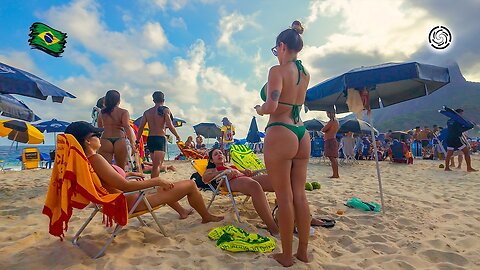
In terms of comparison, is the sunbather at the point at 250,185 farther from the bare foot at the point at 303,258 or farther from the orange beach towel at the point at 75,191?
the orange beach towel at the point at 75,191

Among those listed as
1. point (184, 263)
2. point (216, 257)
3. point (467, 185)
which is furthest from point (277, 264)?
point (467, 185)

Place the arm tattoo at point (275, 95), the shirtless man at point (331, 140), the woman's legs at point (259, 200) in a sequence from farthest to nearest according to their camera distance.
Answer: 1. the shirtless man at point (331, 140)
2. the woman's legs at point (259, 200)
3. the arm tattoo at point (275, 95)

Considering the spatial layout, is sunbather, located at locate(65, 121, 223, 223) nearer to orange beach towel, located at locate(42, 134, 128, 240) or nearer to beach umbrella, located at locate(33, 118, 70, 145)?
orange beach towel, located at locate(42, 134, 128, 240)

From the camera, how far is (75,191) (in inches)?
86.5

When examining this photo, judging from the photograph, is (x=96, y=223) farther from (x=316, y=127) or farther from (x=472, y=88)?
(x=472, y=88)

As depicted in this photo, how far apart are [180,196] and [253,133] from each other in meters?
13.5

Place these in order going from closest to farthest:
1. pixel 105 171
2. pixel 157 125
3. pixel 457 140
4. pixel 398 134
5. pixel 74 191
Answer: pixel 74 191 → pixel 105 171 → pixel 157 125 → pixel 457 140 → pixel 398 134

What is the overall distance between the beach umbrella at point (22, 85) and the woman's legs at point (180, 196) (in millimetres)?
3054

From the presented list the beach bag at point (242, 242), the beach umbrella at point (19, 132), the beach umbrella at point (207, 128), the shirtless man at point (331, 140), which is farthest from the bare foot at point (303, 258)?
the beach umbrella at point (207, 128)

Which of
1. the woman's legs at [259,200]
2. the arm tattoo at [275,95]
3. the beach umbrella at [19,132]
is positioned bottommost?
the woman's legs at [259,200]

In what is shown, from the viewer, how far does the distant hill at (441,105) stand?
6796 cm

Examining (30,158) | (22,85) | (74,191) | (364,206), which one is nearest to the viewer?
(74,191)

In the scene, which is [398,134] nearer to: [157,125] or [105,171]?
[157,125]

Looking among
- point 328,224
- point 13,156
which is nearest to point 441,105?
point 328,224
